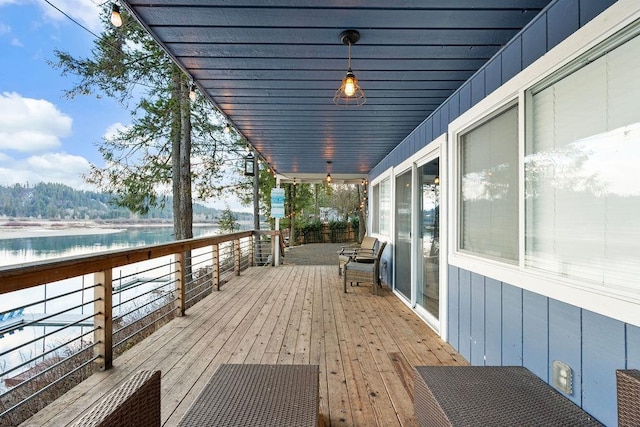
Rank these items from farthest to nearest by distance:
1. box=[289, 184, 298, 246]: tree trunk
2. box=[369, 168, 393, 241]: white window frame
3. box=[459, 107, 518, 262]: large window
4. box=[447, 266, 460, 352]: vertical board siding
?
1. box=[289, 184, 298, 246]: tree trunk
2. box=[369, 168, 393, 241]: white window frame
3. box=[447, 266, 460, 352]: vertical board siding
4. box=[459, 107, 518, 262]: large window

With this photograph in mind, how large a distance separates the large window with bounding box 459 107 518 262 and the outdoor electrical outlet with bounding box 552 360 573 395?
0.67 m

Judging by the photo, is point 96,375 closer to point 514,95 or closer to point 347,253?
point 514,95

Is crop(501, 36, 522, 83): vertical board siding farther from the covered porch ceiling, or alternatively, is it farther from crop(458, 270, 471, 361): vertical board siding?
crop(458, 270, 471, 361): vertical board siding

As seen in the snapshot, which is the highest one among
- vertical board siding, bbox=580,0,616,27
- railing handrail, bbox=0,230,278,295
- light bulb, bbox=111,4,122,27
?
light bulb, bbox=111,4,122,27

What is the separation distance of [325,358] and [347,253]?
3.85 meters

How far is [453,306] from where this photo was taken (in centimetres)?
289

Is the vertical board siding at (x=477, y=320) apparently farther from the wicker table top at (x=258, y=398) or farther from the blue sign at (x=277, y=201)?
the blue sign at (x=277, y=201)

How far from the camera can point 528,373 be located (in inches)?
65.4

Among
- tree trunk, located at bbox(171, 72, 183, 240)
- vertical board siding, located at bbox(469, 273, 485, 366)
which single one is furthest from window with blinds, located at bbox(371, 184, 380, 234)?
vertical board siding, located at bbox(469, 273, 485, 366)

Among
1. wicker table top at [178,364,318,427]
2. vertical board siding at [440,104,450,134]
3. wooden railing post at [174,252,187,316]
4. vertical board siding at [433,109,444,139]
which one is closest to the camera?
wicker table top at [178,364,318,427]

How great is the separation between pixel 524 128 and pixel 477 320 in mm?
1464

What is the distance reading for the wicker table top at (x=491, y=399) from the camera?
4.15ft

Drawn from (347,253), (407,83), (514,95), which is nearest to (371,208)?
(347,253)

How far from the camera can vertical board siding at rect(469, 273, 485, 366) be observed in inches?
93.5
